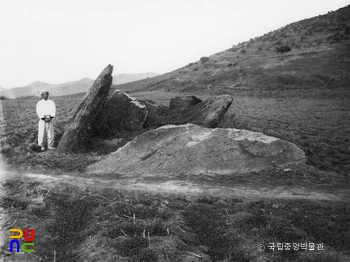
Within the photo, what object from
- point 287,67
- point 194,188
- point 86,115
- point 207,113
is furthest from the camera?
point 287,67

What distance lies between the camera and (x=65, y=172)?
31.6 feet

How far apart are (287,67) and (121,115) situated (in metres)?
27.7

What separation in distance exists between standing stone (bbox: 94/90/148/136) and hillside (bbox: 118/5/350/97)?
18.9 metres

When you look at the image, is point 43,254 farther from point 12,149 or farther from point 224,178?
point 12,149

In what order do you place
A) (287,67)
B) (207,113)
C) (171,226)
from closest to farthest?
(171,226), (207,113), (287,67)

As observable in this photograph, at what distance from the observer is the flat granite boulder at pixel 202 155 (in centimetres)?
953

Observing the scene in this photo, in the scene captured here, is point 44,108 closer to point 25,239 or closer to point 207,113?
point 207,113

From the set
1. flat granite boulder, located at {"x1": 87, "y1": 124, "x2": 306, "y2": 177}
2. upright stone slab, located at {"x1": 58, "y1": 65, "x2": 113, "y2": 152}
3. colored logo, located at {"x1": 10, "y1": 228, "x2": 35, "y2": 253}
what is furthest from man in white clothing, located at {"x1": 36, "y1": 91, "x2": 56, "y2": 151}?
colored logo, located at {"x1": 10, "y1": 228, "x2": 35, "y2": 253}

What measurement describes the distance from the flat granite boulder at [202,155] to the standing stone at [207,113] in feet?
8.13

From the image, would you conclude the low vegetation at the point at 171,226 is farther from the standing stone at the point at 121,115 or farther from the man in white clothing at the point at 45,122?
the standing stone at the point at 121,115

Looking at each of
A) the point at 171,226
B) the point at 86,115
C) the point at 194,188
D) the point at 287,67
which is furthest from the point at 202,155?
the point at 287,67

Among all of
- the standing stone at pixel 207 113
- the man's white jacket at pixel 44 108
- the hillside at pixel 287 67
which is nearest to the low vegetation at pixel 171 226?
the man's white jacket at pixel 44 108

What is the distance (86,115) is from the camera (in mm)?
12430

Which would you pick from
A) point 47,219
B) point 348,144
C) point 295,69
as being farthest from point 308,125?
point 295,69
